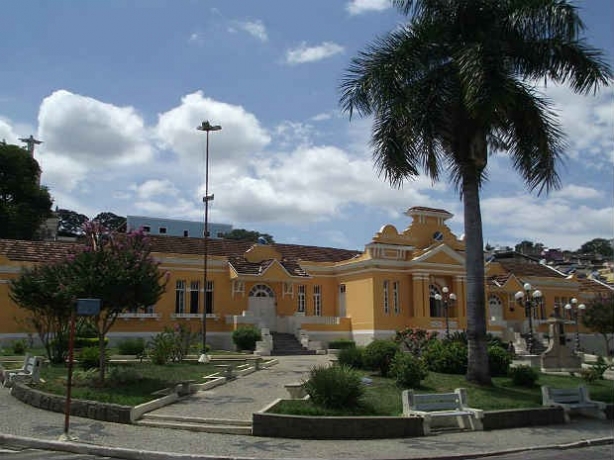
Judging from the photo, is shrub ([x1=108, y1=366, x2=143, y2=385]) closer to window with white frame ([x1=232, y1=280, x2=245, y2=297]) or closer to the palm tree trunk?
the palm tree trunk

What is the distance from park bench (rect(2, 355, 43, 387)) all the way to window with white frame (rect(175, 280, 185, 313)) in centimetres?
1616

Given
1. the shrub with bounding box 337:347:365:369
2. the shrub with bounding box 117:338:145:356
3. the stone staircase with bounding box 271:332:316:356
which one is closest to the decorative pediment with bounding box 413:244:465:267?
the stone staircase with bounding box 271:332:316:356

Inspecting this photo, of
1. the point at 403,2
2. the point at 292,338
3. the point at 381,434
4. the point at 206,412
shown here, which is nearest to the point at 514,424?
the point at 381,434

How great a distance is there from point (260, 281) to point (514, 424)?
23362 millimetres

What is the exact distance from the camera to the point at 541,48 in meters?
17.4

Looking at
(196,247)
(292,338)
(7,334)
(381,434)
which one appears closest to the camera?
(381,434)

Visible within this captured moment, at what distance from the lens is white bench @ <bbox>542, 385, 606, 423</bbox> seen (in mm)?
15711

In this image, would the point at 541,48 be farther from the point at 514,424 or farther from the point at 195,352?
the point at 195,352

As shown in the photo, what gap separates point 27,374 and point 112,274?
4505 millimetres

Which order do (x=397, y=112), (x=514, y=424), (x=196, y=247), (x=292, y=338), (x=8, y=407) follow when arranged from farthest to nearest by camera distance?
(x=196, y=247)
(x=292, y=338)
(x=397, y=112)
(x=8, y=407)
(x=514, y=424)

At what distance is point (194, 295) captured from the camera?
117 feet

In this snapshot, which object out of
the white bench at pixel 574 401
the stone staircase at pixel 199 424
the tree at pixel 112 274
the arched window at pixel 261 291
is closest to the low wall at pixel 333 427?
the stone staircase at pixel 199 424

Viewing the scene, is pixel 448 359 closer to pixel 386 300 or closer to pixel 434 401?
pixel 434 401

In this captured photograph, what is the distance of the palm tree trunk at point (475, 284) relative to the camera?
1752 cm
